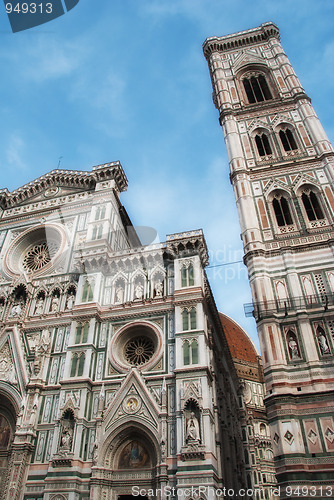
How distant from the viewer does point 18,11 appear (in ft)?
33.1

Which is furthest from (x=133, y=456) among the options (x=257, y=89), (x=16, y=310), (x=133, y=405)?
(x=257, y=89)

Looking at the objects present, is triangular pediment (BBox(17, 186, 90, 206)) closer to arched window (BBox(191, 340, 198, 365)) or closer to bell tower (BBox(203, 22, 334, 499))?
bell tower (BBox(203, 22, 334, 499))

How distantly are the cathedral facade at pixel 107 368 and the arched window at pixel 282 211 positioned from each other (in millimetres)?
4666

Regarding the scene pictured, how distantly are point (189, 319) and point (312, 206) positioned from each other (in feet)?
30.9

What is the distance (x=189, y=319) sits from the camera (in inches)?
789

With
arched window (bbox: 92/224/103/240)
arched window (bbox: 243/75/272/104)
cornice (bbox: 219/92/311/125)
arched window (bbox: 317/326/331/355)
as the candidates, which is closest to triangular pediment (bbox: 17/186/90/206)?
arched window (bbox: 92/224/103/240)

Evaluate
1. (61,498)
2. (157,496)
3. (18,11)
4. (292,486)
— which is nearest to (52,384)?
(61,498)

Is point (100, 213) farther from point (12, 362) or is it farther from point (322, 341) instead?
point (322, 341)

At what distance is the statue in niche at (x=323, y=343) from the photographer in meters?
16.8

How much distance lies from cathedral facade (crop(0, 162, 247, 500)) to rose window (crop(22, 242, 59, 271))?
0.10 m

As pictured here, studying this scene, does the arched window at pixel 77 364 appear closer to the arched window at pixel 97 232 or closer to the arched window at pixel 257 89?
the arched window at pixel 97 232

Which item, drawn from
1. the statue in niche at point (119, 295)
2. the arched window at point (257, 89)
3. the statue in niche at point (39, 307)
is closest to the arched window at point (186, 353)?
the statue in niche at point (119, 295)

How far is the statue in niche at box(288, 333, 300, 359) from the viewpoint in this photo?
17188mm

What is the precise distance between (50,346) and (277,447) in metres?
12.5
